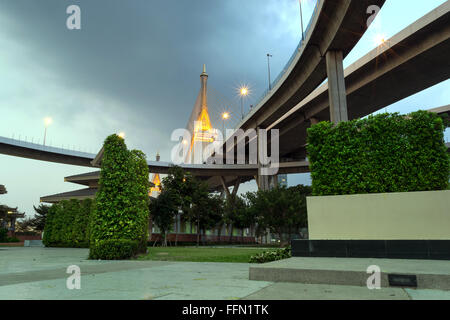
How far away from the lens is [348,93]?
1475 inches

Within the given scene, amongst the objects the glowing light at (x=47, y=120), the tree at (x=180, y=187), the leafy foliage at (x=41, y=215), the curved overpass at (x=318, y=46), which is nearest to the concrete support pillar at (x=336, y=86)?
the curved overpass at (x=318, y=46)

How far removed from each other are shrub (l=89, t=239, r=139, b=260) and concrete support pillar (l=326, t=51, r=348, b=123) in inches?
842

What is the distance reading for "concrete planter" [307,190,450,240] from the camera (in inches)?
388

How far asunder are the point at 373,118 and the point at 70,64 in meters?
27.5

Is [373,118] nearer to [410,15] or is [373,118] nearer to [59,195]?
[410,15]

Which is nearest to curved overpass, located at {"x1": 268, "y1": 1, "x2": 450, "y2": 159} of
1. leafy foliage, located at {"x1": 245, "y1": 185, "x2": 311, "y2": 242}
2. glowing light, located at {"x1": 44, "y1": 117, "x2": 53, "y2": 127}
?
leafy foliage, located at {"x1": 245, "y1": 185, "x2": 311, "y2": 242}

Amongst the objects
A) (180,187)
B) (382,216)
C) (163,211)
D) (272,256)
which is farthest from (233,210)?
(382,216)

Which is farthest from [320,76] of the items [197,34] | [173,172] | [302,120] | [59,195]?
[59,195]

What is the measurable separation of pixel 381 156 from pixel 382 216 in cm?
245

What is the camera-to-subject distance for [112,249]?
14.5 m

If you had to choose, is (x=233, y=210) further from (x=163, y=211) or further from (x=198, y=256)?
(x=198, y=256)

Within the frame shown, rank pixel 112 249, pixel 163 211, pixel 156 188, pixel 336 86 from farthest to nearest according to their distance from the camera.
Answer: pixel 156 188 < pixel 163 211 < pixel 336 86 < pixel 112 249

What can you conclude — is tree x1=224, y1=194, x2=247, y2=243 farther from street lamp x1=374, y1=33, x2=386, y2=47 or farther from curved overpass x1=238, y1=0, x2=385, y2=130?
street lamp x1=374, y1=33, x2=386, y2=47

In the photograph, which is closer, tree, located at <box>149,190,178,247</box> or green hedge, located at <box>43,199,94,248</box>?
green hedge, located at <box>43,199,94,248</box>
